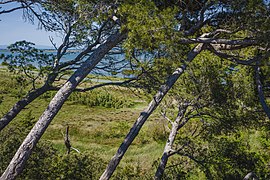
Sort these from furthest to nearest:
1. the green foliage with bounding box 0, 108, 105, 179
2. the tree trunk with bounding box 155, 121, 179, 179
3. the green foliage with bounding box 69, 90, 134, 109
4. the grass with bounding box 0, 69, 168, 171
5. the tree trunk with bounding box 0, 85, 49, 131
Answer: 1. the green foliage with bounding box 69, 90, 134, 109
2. the grass with bounding box 0, 69, 168, 171
3. the tree trunk with bounding box 155, 121, 179, 179
4. the green foliage with bounding box 0, 108, 105, 179
5. the tree trunk with bounding box 0, 85, 49, 131

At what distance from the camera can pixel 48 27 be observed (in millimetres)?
4582

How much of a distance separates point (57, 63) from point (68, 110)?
14.4 m

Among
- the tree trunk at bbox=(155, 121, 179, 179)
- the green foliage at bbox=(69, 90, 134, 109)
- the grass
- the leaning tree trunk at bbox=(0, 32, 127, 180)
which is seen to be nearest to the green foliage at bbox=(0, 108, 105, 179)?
the tree trunk at bbox=(155, 121, 179, 179)

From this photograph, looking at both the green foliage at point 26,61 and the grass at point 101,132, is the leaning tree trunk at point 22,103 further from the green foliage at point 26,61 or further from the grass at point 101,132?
the grass at point 101,132

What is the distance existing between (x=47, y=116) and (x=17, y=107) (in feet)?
4.13

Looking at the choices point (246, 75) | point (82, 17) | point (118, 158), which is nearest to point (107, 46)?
point (82, 17)

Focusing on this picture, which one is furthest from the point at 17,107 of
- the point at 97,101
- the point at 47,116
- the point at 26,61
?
the point at 97,101

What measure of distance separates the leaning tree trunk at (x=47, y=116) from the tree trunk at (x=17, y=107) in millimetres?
1002

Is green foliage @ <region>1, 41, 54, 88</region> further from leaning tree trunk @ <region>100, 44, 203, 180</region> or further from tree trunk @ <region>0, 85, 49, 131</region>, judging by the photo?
leaning tree trunk @ <region>100, 44, 203, 180</region>

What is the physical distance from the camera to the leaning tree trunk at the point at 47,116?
2.99m

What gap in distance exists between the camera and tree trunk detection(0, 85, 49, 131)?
13.4ft

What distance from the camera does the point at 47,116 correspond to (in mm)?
3232

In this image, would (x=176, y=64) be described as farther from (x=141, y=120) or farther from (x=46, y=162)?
(x=46, y=162)

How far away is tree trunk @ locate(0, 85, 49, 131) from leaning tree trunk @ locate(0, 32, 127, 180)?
1.00 m
